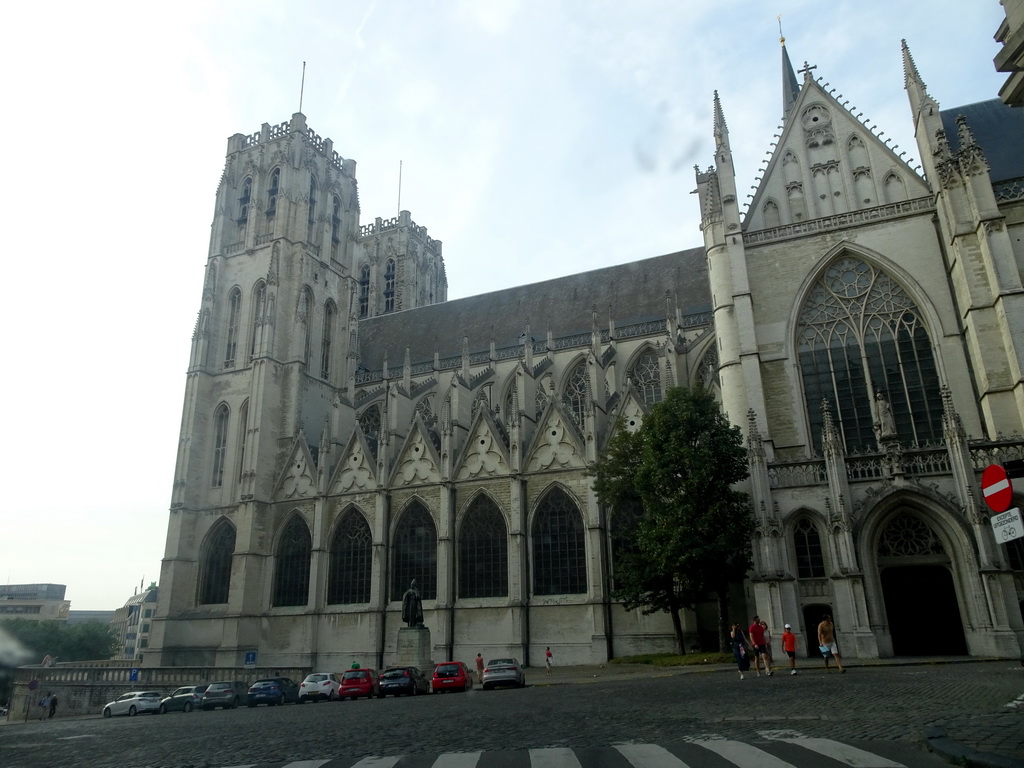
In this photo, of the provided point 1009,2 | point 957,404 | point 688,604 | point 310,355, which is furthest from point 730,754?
point 310,355

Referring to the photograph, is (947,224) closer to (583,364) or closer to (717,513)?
(717,513)

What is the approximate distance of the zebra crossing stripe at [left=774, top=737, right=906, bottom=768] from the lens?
231 inches

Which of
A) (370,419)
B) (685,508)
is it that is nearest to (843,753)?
(685,508)

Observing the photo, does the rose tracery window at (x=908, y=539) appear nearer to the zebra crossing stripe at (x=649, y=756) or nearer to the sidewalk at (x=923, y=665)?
the sidewalk at (x=923, y=665)

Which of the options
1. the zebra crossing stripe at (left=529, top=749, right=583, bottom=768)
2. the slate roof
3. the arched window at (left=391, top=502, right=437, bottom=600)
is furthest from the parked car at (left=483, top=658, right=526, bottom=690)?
the slate roof

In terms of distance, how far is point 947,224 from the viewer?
2480 centimetres

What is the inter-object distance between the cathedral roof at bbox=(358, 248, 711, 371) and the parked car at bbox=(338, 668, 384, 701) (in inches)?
796

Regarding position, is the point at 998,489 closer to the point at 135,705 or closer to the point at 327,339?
the point at 135,705

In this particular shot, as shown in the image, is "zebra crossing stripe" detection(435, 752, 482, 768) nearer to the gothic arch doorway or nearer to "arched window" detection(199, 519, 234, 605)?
the gothic arch doorway

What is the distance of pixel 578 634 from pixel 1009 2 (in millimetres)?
24792

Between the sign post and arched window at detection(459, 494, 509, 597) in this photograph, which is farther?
arched window at detection(459, 494, 509, 597)

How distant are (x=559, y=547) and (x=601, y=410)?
606 centimetres

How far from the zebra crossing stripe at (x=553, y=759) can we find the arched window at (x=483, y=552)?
23.6 m

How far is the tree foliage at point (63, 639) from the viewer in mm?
53556
